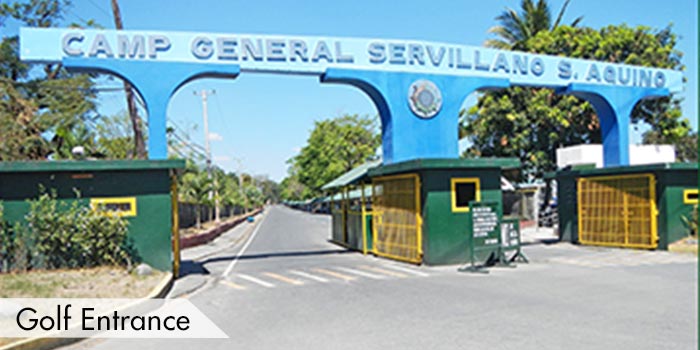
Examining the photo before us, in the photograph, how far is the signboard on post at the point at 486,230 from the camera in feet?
50.2

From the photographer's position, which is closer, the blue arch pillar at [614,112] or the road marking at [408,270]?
the road marking at [408,270]

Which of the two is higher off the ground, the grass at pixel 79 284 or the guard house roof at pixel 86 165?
the guard house roof at pixel 86 165

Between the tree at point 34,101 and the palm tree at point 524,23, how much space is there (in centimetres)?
2554

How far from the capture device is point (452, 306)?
32.4 ft

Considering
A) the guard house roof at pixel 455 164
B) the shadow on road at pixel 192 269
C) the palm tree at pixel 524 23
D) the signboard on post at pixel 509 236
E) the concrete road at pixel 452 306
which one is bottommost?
the shadow on road at pixel 192 269

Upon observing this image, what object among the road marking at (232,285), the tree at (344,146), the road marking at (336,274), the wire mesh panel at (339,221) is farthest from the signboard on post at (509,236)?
the tree at (344,146)

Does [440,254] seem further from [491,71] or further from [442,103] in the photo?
[491,71]

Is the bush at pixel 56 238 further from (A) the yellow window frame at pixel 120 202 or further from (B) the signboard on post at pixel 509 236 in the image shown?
(B) the signboard on post at pixel 509 236

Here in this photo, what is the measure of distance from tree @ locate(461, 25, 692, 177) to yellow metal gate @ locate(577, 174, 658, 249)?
38.1 feet

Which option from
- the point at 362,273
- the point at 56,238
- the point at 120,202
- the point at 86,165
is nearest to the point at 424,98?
the point at 362,273

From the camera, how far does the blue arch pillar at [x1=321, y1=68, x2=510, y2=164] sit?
18.5 meters

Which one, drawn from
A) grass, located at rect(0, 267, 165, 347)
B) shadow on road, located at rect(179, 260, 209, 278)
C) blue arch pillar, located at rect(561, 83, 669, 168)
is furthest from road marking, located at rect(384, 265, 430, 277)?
blue arch pillar, located at rect(561, 83, 669, 168)

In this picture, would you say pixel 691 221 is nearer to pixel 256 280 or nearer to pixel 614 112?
pixel 614 112

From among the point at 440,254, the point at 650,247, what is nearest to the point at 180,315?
the point at 440,254
